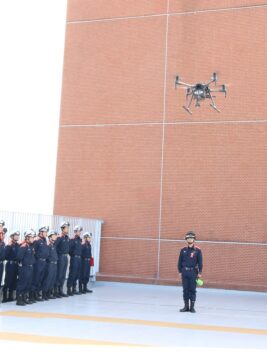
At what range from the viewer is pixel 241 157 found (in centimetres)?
1997

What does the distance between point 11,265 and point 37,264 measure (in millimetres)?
634

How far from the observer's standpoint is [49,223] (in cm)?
1791

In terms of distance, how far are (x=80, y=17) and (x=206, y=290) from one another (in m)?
11.5

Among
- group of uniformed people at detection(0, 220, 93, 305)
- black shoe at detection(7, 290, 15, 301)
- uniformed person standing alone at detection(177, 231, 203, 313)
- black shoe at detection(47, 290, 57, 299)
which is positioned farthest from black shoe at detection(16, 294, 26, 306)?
uniformed person standing alone at detection(177, 231, 203, 313)

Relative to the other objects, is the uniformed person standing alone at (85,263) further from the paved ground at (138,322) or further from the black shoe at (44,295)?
the black shoe at (44,295)

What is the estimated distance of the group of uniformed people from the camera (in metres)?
14.1

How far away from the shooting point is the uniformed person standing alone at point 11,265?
1438 cm

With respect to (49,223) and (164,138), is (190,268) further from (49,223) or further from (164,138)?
(164,138)

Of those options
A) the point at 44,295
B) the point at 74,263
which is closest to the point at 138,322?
the point at 44,295

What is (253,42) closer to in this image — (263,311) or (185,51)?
(185,51)

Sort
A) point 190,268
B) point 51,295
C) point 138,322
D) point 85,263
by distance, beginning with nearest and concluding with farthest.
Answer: point 138,322
point 190,268
point 51,295
point 85,263

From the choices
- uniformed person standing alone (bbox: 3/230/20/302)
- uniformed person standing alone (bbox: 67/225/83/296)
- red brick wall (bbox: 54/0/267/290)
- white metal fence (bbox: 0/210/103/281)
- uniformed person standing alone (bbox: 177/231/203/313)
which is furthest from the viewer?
red brick wall (bbox: 54/0/267/290)

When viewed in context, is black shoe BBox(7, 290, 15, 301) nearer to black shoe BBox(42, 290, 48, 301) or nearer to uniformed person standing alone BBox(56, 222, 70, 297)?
black shoe BBox(42, 290, 48, 301)

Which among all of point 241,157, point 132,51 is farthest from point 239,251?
point 132,51
